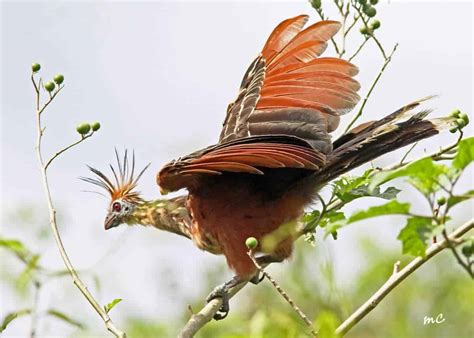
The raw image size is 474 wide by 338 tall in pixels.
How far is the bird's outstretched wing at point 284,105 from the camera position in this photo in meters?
3.54

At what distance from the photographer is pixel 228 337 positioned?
126 centimetres

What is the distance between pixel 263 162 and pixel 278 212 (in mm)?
882

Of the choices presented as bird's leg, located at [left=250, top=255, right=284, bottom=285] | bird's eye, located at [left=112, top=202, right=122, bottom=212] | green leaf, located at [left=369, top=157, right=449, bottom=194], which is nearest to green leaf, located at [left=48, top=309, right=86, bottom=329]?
green leaf, located at [left=369, top=157, right=449, bottom=194]

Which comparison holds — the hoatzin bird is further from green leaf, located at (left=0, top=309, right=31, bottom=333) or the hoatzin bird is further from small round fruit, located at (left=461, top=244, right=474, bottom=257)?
green leaf, located at (left=0, top=309, right=31, bottom=333)

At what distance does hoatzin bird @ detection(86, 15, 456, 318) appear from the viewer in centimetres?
351

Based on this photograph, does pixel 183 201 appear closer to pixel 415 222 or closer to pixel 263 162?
pixel 263 162

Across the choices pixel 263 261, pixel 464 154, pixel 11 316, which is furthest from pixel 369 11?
pixel 11 316

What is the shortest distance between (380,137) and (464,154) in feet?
6.01

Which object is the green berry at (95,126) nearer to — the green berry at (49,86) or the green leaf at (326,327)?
the green berry at (49,86)

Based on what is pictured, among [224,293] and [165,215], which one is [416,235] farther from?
[165,215]

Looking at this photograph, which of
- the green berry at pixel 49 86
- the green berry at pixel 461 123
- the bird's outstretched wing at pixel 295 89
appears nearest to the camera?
the green berry at pixel 461 123

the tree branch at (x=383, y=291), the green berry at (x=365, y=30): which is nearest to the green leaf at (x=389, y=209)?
the tree branch at (x=383, y=291)

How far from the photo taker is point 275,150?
3.35 meters

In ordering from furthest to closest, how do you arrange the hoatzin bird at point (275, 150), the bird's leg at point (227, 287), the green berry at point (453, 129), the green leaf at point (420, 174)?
the bird's leg at point (227, 287) → the hoatzin bird at point (275, 150) → the green berry at point (453, 129) → the green leaf at point (420, 174)
